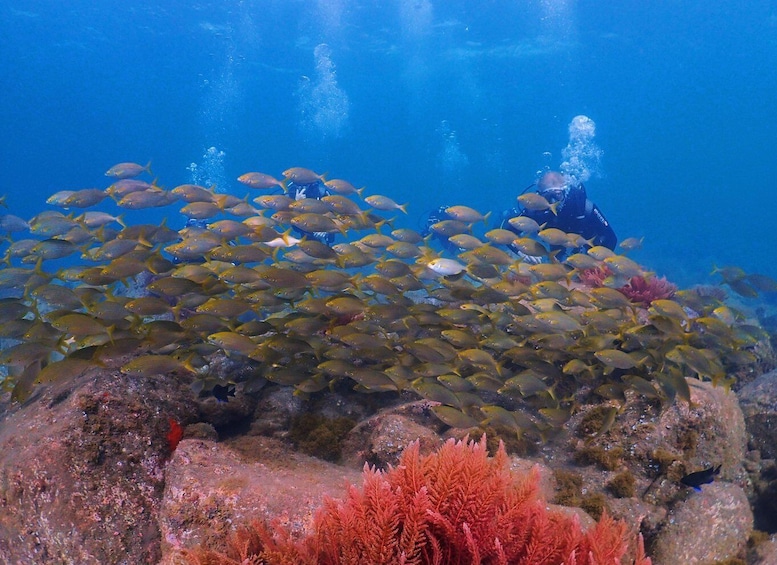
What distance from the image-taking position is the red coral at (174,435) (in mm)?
4426

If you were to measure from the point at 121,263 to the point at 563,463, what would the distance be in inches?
211

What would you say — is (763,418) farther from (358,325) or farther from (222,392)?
(222,392)

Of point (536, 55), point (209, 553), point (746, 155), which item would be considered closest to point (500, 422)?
point (209, 553)

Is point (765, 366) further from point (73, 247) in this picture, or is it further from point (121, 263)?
point (73, 247)

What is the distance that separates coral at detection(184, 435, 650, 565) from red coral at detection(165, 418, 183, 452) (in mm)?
2157

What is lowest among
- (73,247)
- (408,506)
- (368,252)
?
(408,506)

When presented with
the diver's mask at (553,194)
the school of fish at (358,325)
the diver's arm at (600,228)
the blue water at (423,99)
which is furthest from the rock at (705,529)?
the blue water at (423,99)

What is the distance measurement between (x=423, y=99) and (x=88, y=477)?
91.9m

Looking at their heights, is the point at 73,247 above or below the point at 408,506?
above

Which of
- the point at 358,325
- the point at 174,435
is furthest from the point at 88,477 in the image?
the point at 358,325

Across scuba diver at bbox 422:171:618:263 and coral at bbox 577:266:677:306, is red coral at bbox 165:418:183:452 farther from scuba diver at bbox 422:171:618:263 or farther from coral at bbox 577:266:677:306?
coral at bbox 577:266:677:306

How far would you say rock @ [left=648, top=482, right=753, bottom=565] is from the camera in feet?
13.6

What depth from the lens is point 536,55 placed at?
199ft

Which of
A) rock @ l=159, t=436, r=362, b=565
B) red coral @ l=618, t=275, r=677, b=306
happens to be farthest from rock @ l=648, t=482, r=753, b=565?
red coral @ l=618, t=275, r=677, b=306
